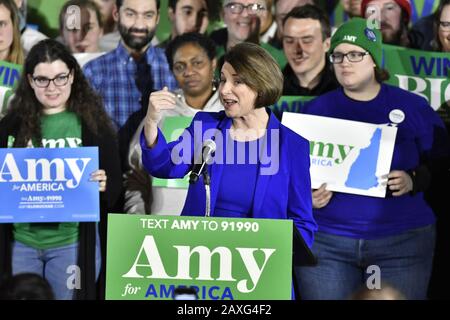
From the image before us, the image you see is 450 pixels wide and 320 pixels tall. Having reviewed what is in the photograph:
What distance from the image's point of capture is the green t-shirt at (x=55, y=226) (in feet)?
18.2

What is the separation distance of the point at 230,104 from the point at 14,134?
1.62 m

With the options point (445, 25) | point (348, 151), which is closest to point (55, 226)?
point (348, 151)

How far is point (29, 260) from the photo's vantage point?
5570mm

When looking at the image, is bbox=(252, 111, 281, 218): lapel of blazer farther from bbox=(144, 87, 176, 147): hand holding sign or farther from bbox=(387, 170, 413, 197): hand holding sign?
bbox=(387, 170, 413, 197): hand holding sign

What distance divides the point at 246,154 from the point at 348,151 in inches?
40.8


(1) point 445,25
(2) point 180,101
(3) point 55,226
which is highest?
(1) point 445,25

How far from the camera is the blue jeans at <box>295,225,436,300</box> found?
216 inches

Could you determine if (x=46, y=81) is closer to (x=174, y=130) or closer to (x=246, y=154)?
(x=174, y=130)

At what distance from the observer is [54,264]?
559 cm

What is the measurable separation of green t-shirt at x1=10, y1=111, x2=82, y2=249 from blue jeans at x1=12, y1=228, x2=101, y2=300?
0.04m

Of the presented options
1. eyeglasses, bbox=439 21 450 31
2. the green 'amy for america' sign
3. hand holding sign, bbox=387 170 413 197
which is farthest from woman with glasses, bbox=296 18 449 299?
the green 'amy for america' sign

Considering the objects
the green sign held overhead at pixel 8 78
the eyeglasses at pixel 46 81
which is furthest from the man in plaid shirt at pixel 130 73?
the green sign held overhead at pixel 8 78
